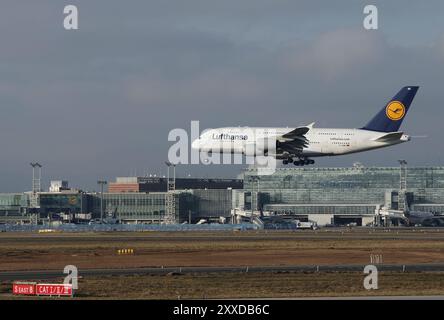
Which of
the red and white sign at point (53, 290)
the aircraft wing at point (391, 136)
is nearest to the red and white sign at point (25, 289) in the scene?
the red and white sign at point (53, 290)

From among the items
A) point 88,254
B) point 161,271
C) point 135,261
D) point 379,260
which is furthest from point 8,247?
point 379,260

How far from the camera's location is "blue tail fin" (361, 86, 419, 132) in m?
134

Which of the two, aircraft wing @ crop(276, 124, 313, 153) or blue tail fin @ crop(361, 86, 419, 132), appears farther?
blue tail fin @ crop(361, 86, 419, 132)

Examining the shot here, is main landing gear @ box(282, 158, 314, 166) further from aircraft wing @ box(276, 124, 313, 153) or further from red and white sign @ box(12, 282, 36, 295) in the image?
red and white sign @ box(12, 282, 36, 295)

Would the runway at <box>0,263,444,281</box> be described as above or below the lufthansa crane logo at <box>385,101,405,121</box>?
below

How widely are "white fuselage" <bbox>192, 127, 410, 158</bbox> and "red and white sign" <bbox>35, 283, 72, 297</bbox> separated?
66635 mm

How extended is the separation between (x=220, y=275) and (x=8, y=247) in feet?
162

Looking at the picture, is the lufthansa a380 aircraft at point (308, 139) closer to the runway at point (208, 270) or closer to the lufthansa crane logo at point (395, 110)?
the lufthansa crane logo at point (395, 110)

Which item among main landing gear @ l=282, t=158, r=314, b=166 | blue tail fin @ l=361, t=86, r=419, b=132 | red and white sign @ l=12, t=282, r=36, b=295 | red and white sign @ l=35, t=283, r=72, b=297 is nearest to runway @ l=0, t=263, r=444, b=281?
red and white sign @ l=12, t=282, r=36, b=295

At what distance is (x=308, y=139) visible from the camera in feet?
424

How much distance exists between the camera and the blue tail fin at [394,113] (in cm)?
13425

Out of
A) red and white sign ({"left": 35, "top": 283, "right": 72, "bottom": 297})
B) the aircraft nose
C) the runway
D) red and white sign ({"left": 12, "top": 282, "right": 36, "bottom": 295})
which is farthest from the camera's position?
the aircraft nose
